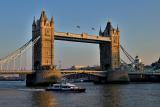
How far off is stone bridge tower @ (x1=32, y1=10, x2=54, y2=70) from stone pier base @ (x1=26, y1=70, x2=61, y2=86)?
12.1 feet

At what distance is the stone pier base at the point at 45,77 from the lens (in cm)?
9350

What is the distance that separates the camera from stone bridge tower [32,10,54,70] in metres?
100

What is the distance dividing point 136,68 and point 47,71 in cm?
4938

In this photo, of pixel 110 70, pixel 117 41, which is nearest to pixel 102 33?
pixel 117 41

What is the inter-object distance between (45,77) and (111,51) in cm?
3105

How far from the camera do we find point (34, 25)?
343ft

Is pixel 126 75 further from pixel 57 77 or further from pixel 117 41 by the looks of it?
pixel 57 77

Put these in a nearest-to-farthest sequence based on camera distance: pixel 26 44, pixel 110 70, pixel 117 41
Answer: pixel 26 44, pixel 110 70, pixel 117 41

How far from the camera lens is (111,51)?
119m

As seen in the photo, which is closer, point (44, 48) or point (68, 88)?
point (68, 88)

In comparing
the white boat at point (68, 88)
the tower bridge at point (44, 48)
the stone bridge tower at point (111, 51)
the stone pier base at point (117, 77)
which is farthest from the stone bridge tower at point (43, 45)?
the white boat at point (68, 88)

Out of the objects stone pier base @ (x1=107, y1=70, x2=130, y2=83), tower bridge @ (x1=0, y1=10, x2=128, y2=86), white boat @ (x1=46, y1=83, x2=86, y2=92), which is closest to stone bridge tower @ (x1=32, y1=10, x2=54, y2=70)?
tower bridge @ (x1=0, y1=10, x2=128, y2=86)

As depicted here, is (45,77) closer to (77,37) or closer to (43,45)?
(43,45)

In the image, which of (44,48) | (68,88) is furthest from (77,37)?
(68,88)
